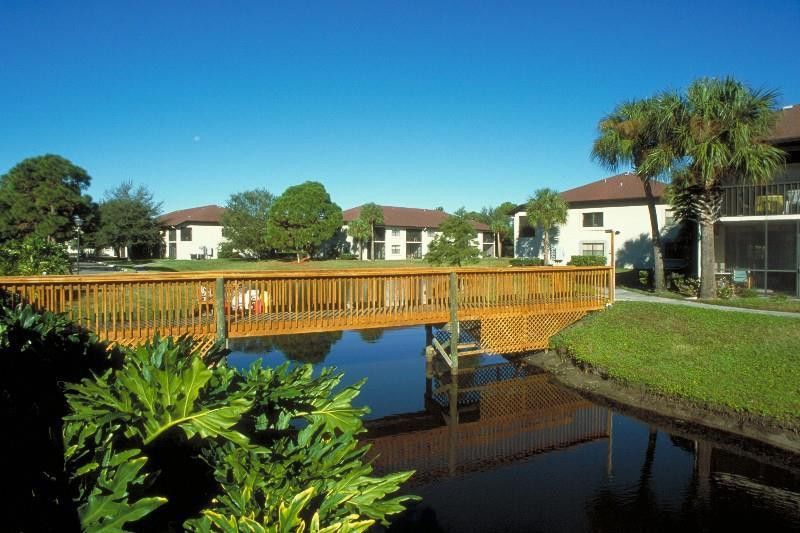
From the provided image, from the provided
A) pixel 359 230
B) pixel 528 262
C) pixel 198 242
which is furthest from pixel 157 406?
pixel 198 242

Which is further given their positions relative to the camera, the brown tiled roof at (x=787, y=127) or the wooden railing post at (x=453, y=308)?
the brown tiled roof at (x=787, y=127)

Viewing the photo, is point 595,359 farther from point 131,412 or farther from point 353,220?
point 353,220

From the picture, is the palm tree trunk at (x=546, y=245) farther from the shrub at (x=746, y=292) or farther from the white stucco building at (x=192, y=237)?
the white stucco building at (x=192, y=237)

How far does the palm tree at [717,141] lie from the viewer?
606 inches

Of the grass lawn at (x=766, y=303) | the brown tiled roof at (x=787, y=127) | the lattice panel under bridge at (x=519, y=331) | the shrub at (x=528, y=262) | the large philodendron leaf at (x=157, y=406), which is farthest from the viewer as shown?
the shrub at (x=528, y=262)

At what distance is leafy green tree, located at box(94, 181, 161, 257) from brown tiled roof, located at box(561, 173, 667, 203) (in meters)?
34.6

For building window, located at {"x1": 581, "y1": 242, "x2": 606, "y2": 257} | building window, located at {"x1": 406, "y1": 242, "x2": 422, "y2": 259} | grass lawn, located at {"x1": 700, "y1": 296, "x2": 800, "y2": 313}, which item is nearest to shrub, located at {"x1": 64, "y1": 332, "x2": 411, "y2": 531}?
grass lawn, located at {"x1": 700, "y1": 296, "x2": 800, "y2": 313}

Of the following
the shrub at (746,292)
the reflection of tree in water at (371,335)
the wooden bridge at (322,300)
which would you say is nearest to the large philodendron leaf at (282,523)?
the wooden bridge at (322,300)

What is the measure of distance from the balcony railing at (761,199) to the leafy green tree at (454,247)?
14890mm

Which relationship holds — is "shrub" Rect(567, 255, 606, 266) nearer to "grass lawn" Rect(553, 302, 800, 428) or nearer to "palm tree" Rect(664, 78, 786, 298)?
"palm tree" Rect(664, 78, 786, 298)

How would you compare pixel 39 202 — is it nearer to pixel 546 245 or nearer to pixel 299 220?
pixel 299 220

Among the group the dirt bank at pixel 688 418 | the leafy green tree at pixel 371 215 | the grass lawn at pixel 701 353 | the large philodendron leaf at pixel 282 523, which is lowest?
the dirt bank at pixel 688 418

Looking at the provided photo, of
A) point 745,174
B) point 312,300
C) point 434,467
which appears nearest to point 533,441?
point 434,467

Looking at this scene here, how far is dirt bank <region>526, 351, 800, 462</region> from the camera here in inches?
295
